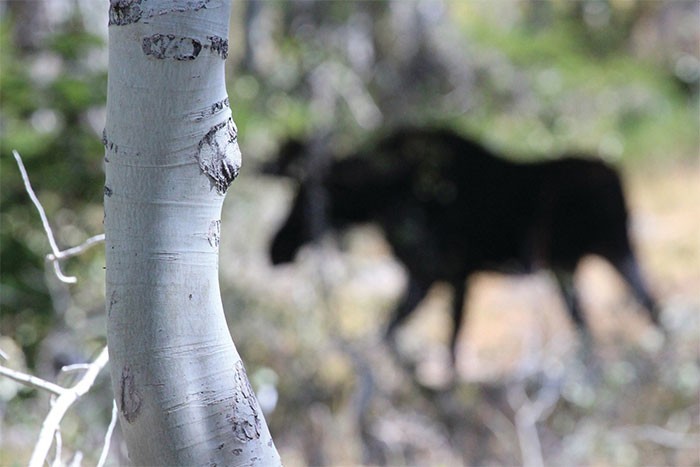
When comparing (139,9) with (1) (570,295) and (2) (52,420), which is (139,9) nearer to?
(2) (52,420)

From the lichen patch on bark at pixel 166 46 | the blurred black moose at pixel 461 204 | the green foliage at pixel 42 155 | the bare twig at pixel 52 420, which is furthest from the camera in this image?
the blurred black moose at pixel 461 204

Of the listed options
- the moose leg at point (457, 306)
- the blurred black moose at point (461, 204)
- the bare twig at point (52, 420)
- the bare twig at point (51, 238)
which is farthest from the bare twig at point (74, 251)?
the moose leg at point (457, 306)

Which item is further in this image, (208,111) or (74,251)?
(74,251)

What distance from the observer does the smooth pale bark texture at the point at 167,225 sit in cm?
107

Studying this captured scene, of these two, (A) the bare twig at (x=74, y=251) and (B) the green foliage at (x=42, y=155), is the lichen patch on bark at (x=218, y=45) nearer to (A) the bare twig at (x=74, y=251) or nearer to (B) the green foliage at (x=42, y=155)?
(A) the bare twig at (x=74, y=251)

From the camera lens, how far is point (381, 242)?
646cm

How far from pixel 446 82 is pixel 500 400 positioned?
3.16m

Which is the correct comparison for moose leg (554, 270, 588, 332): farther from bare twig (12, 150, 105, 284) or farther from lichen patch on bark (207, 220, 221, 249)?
lichen patch on bark (207, 220, 221, 249)

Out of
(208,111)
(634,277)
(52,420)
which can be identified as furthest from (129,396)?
(634,277)

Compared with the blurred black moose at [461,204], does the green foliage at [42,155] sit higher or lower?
higher

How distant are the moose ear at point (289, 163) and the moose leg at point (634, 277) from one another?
249cm

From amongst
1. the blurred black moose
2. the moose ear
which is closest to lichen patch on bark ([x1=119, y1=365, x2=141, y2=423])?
the blurred black moose

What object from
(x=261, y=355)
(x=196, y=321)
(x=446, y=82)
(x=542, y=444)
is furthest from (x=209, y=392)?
(x=446, y=82)

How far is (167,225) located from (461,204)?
4.84 metres
